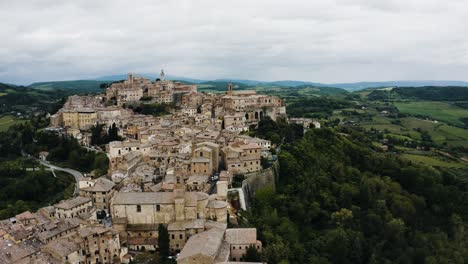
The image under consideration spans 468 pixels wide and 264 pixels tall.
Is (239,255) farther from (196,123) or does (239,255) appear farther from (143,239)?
(196,123)

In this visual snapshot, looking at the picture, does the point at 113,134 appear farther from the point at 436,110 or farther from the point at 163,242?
the point at 436,110

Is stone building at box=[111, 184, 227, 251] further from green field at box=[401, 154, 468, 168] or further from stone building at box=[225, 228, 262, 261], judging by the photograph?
green field at box=[401, 154, 468, 168]

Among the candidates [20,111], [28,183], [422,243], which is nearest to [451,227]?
[422,243]

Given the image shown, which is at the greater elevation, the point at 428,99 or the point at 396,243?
the point at 428,99

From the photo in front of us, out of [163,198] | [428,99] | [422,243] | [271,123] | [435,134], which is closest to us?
[163,198]

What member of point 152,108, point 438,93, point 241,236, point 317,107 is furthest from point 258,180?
point 438,93

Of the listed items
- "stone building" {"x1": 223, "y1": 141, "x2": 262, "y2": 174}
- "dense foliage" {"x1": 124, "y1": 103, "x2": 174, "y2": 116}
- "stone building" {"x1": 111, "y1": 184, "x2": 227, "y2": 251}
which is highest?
"dense foliage" {"x1": 124, "y1": 103, "x2": 174, "y2": 116}

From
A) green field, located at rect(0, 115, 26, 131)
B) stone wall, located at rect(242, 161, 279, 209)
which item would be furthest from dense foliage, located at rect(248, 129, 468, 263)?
green field, located at rect(0, 115, 26, 131)
